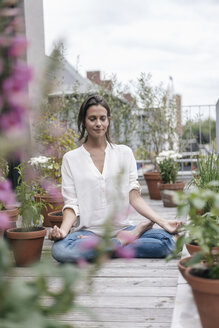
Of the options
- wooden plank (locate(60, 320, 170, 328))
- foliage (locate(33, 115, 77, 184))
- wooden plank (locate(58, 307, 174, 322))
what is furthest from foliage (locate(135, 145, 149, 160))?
wooden plank (locate(60, 320, 170, 328))

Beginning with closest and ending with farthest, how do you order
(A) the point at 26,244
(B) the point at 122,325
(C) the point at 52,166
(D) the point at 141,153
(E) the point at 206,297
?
1. (E) the point at 206,297
2. (B) the point at 122,325
3. (A) the point at 26,244
4. (C) the point at 52,166
5. (D) the point at 141,153

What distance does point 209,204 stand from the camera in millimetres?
2629

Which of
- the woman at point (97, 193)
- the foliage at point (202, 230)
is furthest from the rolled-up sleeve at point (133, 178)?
the foliage at point (202, 230)

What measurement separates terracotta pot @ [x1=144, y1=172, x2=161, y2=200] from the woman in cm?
303

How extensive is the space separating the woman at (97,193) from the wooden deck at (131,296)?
7.6 inches

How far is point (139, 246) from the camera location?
304cm

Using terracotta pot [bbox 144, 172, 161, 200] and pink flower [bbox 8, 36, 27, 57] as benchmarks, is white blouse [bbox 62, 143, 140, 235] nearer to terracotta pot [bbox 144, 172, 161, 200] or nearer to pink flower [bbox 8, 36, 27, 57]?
pink flower [bbox 8, 36, 27, 57]

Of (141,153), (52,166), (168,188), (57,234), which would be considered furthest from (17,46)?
(141,153)

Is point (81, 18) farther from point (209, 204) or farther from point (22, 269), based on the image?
point (22, 269)

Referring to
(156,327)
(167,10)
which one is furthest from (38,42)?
(156,327)

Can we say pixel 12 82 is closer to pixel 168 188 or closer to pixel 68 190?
pixel 68 190

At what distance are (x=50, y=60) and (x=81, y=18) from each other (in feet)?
0.35

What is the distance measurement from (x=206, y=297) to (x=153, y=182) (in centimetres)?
500

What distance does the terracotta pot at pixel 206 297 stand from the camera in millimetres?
1436
